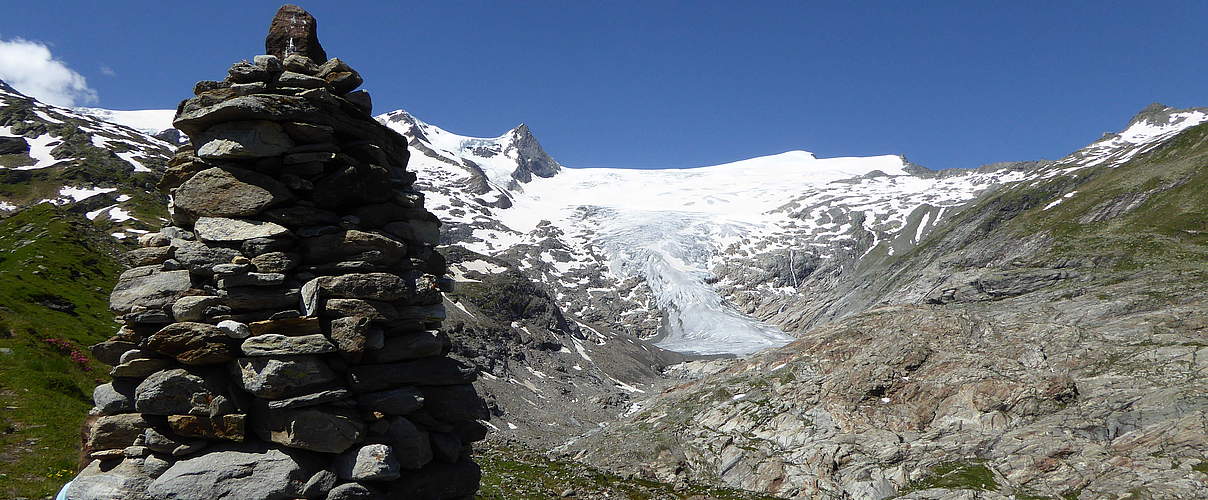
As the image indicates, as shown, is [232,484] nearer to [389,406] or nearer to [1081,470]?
[389,406]

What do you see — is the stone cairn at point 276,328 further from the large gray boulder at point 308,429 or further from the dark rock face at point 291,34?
the dark rock face at point 291,34

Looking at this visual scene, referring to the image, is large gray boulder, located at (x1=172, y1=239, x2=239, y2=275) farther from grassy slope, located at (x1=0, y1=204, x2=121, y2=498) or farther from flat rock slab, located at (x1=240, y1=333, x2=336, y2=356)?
grassy slope, located at (x1=0, y1=204, x2=121, y2=498)

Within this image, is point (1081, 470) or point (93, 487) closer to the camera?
point (93, 487)

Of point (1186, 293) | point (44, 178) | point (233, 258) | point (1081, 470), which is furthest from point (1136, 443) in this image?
point (44, 178)

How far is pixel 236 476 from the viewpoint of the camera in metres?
14.1

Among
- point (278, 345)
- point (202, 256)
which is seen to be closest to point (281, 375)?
point (278, 345)

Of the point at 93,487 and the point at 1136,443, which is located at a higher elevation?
the point at 93,487

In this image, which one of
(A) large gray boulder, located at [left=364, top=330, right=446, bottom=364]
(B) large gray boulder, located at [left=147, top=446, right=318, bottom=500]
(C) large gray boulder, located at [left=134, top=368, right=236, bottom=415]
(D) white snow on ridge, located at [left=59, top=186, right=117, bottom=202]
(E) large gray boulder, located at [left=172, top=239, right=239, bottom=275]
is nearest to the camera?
(B) large gray boulder, located at [left=147, top=446, right=318, bottom=500]

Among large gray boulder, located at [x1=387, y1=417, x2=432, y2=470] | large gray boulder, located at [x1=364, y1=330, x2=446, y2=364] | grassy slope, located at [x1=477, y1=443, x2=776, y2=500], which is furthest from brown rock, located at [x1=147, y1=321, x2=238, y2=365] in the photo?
grassy slope, located at [x1=477, y1=443, x2=776, y2=500]

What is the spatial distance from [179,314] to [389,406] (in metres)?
5.57

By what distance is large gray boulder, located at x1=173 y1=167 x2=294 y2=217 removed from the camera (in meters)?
15.6

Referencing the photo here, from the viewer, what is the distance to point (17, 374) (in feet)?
116

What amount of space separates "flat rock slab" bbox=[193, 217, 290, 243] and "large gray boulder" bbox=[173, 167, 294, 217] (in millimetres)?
226

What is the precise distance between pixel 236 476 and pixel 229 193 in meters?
7.10
